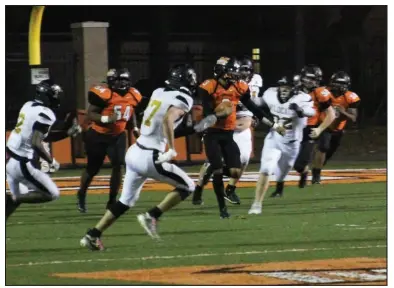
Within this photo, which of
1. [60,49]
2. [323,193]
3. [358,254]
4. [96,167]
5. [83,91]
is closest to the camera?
[358,254]

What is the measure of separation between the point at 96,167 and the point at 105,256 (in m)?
4.21

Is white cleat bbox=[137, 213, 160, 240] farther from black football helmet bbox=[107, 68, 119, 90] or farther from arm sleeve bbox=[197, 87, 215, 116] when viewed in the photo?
black football helmet bbox=[107, 68, 119, 90]

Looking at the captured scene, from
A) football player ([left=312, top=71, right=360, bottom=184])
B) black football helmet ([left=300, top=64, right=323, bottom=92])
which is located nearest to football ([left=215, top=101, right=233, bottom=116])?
black football helmet ([left=300, top=64, right=323, bottom=92])

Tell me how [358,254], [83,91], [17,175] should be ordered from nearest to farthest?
[358,254]
[17,175]
[83,91]

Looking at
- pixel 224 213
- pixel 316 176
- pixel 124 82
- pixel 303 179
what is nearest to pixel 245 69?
pixel 124 82

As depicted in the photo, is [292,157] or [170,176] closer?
[170,176]

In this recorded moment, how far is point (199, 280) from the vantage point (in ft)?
37.5

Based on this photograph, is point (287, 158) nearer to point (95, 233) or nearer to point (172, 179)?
point (172, 179)

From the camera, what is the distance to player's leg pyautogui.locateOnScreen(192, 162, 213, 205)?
17641 millimetres

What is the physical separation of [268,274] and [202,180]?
619cm

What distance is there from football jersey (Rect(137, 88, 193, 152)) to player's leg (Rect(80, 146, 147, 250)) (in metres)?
0.14

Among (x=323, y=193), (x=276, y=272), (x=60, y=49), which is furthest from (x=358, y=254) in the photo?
(x=60, y=49)
